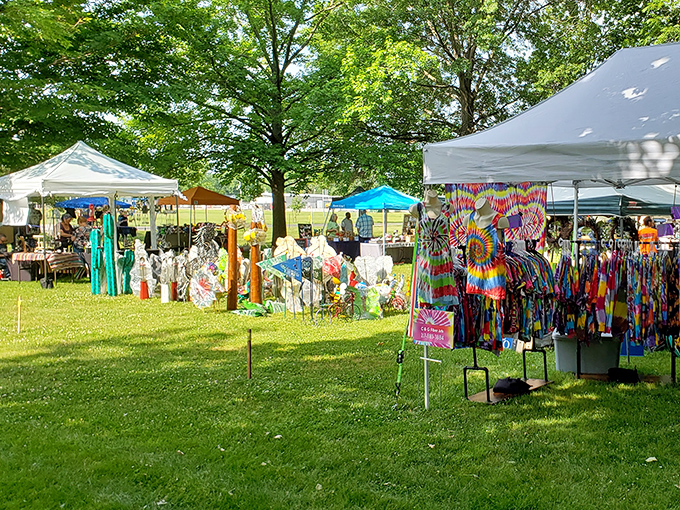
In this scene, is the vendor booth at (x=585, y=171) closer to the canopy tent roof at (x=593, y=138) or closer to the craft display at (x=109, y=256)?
the canopy tent roof at (x=593, y=138)

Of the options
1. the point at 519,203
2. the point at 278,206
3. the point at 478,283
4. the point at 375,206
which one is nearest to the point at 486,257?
the point at 478,283

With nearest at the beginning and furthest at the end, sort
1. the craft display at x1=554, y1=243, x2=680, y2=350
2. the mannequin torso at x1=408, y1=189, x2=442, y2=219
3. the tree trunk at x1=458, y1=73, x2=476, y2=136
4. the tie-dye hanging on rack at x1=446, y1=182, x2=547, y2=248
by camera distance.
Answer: the mannequin torso at x1=408, y1=189, x2=442, y2=219, the craft display at x1=554, y1=243, x2=680, y2=350, the tie-dye hanging on rack at x1=446, y1=182, x2=547, y2=248, the tree trunk at x1=458, y1=73, x2=476, y2=136

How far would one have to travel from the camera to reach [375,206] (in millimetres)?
17984

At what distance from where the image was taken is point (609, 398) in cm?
575

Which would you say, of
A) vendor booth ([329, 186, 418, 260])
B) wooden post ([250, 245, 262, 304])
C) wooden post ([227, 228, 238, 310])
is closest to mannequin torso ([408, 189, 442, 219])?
wooden post ([227, 228, 238, 310])

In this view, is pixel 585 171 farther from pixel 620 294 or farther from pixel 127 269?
pixel 127 269

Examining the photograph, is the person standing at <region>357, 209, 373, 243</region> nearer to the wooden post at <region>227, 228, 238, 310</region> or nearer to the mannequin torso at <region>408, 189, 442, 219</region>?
the wooden post at <region>227, 228, 238, 310</region>

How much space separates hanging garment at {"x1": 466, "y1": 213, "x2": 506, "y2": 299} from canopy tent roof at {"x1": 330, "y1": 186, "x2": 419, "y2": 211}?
1263cm

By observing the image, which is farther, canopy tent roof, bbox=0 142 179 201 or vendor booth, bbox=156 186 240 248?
vendor booth, bbox=156 186 240 248

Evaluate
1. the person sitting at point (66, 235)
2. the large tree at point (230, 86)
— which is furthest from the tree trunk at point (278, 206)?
the person sitting at point (66, 235)

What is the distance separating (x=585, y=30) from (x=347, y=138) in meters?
8.64

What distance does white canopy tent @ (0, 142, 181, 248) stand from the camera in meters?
12.9

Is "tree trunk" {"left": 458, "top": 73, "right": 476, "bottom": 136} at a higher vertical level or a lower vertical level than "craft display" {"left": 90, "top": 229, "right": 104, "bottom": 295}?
higher

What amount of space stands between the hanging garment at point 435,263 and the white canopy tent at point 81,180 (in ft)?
30.7
